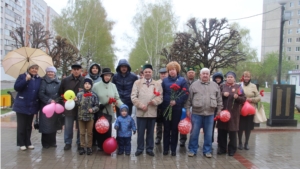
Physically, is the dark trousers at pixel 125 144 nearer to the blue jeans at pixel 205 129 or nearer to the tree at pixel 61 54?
the blue jeans at pixel 205 129

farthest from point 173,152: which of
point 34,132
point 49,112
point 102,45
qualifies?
point 102,45

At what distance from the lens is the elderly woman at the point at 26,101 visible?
18.8 ft

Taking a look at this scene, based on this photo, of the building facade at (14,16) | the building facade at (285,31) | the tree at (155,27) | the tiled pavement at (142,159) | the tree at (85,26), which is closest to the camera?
the tiled pavement at (142,159)

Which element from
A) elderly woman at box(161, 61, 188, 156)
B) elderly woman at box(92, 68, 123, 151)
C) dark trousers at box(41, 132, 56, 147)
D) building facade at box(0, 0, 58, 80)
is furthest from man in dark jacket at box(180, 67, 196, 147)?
building facade at box(0, 0, 58, 80)

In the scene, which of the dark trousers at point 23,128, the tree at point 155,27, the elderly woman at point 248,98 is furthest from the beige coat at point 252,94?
the tree at point 155,27

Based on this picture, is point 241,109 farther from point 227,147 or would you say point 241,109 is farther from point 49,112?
point 49,112

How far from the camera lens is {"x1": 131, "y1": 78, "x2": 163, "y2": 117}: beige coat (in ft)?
18.4

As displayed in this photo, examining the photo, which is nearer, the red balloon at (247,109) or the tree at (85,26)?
the red balloon at (247,109)

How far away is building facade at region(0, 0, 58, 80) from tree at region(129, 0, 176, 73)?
1409 cm

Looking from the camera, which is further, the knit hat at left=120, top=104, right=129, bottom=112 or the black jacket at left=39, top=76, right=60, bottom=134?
the black jacket at left=39, top=76, right=60, bottom=134

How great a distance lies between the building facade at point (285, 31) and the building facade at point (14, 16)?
56.5 m

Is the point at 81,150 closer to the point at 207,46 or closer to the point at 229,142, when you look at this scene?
the point at 229,142

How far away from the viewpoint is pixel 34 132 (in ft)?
25.5

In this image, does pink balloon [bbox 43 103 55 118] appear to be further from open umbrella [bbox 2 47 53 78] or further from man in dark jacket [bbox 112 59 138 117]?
man in dark jacket [bbox 112 59 138 117]
